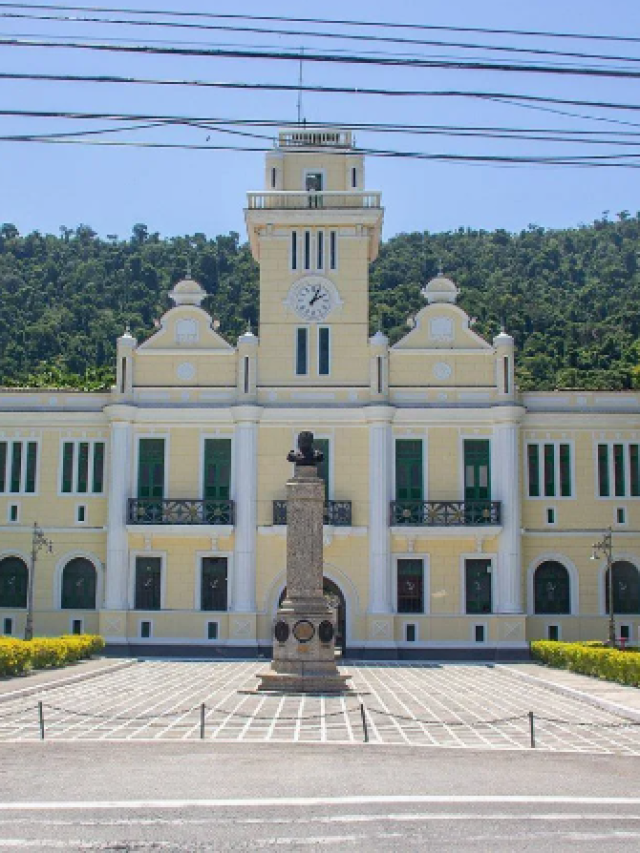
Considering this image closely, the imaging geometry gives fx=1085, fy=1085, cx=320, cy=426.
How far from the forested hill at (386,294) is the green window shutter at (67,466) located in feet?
107

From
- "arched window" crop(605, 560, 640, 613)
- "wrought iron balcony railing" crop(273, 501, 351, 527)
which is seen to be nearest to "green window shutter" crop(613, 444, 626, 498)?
"arched window" crop(605, 560, 640, 613)

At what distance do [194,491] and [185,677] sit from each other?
9501 mm

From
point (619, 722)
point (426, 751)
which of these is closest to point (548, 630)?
point (619, 722)

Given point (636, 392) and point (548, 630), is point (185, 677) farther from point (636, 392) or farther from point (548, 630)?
point (636, 392)

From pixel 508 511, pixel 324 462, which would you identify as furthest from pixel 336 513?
pixel 508 511

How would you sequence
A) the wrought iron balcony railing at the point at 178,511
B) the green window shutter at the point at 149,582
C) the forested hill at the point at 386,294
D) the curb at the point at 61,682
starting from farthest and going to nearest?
the forested hill at the point at 386,294 < the green window shutter at the point at 149,582 < the wrought iron balcony railing at the point at 178,511 < the curb at the point at 61,682

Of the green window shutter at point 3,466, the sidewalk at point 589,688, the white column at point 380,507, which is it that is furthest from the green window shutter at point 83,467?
the sidewalk at point 589,688

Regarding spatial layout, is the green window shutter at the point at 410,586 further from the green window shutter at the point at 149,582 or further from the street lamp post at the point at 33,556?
the street lamp post at the point at 33,556

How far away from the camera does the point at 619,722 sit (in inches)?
758

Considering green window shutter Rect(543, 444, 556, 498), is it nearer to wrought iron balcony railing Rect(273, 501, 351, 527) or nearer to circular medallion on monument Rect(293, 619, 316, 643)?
wrought iron balcony railing Rect(273, 501, 351, 527)

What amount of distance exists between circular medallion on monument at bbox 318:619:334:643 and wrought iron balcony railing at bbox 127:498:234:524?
12.4 meters

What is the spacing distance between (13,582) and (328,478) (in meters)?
11.4

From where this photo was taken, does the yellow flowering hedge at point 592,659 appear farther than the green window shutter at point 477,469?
No

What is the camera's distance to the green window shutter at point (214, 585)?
36.2 metres
